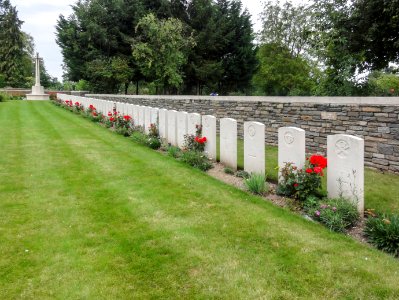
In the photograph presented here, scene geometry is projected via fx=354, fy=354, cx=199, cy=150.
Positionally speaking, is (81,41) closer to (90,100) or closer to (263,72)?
(90,100)

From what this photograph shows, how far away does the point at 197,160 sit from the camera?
6.95 metres

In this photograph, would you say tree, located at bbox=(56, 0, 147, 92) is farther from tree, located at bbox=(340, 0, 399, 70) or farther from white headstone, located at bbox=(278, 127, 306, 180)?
white headstone, located at bbox=(278, 127, 306, 180)

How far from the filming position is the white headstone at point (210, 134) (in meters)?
7.12

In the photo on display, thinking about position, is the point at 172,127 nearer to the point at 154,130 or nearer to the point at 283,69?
the point at 154,130

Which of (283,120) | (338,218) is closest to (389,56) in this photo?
(283,120)

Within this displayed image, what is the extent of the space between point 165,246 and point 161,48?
20.5 metres

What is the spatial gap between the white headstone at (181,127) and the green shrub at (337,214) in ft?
14.3

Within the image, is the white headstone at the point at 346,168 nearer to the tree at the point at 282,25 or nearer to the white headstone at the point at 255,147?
the white headstone at the point at 255,147

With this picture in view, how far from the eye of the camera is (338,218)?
157 inches

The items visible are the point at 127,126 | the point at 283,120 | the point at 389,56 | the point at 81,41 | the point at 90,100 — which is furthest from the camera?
the point at 81,41

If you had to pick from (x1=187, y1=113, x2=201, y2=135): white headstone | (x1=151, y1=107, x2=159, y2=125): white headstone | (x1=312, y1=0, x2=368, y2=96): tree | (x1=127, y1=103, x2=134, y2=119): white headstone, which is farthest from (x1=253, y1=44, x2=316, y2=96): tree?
(x1=187, y1=113, x2=201, y2=135): white headstone

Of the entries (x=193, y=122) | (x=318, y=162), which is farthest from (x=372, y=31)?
(x=318, y=162)

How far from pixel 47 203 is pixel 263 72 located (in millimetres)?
27268

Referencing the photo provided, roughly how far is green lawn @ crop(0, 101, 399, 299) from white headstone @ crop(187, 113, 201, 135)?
5.93ft
